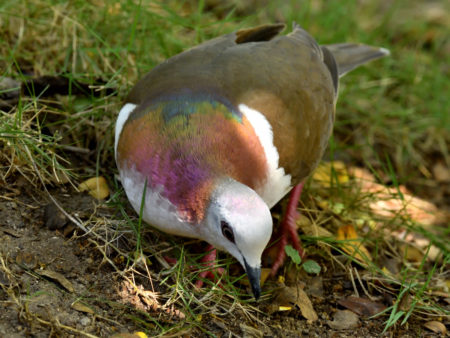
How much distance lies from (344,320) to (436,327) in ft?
1.51

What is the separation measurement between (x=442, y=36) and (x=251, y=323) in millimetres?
4205

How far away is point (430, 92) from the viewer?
17.3 ft

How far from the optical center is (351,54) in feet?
14.3

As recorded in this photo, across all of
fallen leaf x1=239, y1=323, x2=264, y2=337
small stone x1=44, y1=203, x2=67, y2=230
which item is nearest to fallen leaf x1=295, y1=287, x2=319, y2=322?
fallen leaf x1=239, y1=323, x2=264, y2=337

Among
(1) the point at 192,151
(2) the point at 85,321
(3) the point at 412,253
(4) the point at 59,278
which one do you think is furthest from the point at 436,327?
(4) the point at 59,278

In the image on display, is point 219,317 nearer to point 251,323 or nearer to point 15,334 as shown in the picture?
point 251,323

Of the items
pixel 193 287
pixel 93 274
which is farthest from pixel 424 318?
pixel 93 274

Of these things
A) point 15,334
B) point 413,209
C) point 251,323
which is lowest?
point 413,209

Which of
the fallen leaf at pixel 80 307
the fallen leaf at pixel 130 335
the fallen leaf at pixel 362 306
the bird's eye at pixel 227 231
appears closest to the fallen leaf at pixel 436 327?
the fallen leaf at pixel 362 306

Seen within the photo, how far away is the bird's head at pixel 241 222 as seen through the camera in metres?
2.52

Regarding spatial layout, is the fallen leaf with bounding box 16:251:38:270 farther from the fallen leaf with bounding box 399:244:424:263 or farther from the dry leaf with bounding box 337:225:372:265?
the fallen leaf with bounding box 399:244:424:263

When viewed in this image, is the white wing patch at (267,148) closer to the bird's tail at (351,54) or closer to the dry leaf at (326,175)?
the dry leaf at (326,175)

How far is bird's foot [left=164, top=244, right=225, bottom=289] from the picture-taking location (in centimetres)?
297

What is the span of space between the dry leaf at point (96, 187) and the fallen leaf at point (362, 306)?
1355 mm
